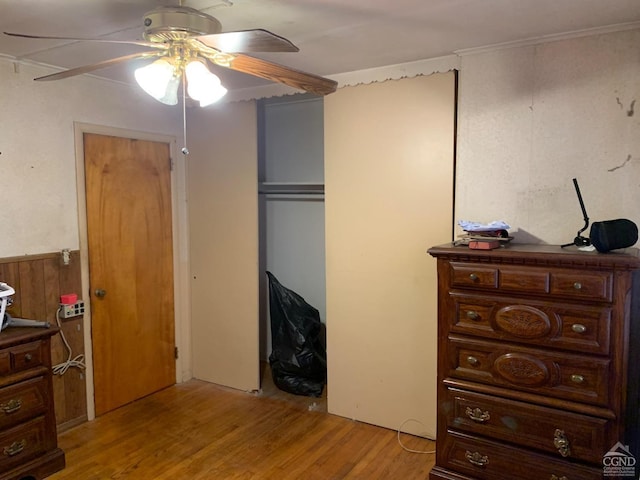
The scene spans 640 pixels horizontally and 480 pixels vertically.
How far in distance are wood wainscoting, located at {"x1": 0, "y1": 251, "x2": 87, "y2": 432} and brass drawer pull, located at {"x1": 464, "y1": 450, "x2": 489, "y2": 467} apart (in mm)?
2470

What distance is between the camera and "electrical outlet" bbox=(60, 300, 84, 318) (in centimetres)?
302

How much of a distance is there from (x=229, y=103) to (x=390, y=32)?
1.66m

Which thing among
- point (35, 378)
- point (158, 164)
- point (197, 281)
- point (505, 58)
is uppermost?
point (505, 58)

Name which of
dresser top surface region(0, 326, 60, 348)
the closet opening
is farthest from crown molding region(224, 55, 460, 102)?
dresser top surface region(0, 326, 60, 348)

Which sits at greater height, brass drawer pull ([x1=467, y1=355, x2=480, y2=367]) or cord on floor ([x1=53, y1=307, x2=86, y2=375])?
brass drawer pull ([x1=467, y1=355, x2=480, y2=367])

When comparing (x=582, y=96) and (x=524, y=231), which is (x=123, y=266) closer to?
(x=524, y=231)

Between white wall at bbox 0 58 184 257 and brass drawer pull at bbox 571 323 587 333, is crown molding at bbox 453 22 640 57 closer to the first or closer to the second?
brass drawer pull at bbox 571 323 587 333

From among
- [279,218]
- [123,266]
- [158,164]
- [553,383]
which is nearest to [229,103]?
[158,164]

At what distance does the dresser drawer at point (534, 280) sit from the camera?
1985mm

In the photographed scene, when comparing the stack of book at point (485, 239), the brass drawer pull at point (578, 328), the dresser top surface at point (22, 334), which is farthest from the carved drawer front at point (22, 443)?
the brass drawer pull at point (578, 328)

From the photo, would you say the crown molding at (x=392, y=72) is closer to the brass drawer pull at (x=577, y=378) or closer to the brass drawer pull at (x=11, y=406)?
the brass drawer pull at (x=577, y=378)

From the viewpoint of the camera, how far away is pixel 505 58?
254 cm

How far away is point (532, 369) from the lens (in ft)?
7.05

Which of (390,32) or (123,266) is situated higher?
(390,32)
